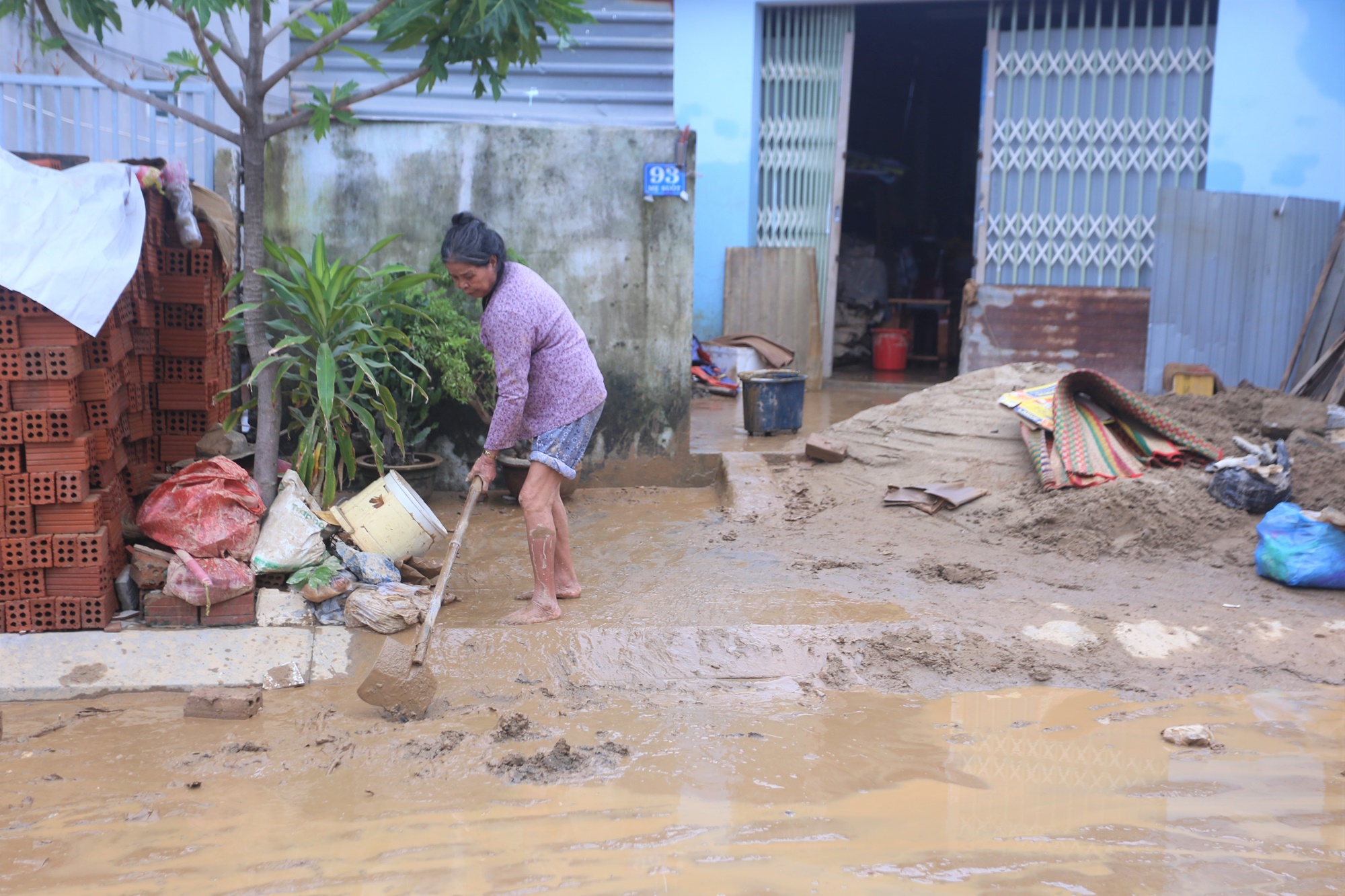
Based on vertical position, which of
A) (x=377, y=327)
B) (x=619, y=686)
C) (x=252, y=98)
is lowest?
(x=619, y=686)

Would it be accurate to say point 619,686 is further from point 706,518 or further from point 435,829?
point 706,518

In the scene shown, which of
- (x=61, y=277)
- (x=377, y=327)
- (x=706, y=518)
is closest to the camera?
(x=61, y=277)

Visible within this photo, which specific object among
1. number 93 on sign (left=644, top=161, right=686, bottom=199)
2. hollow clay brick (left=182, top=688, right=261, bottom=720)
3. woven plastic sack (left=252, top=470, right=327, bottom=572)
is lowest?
hollow clay brick (left=182, top=688, right=261, bottom=720)

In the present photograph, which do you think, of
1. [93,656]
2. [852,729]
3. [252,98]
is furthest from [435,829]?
[252,98]

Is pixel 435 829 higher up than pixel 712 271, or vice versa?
pixel 712 271

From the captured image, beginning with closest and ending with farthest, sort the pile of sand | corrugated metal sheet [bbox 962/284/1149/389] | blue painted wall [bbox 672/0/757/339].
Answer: the pile of sand → corrugated metal sheet [bbox 962/284/1149/389] → blue painted wall [bbox 672/0/757/339]

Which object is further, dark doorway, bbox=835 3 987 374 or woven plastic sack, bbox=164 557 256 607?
dark doorway, bbox=835 3 987 374

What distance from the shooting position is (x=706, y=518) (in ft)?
19.7

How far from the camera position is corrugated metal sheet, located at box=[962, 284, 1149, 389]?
354 inches

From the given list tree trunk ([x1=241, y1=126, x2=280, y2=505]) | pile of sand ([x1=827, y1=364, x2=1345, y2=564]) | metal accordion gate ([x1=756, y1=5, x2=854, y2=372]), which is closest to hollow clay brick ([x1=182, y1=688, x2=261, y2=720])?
tree trunk ([x1=241, y1=126, x2=280, y2=505])

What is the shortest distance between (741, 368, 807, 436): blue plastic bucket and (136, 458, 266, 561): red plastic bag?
12.9 feet

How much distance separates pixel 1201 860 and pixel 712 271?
8.00 metres

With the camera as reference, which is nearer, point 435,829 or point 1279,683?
point 435,829

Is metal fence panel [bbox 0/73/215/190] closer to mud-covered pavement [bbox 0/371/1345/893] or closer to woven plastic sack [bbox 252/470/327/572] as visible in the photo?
woven plastic sack [bbox 252/470/327/572]
